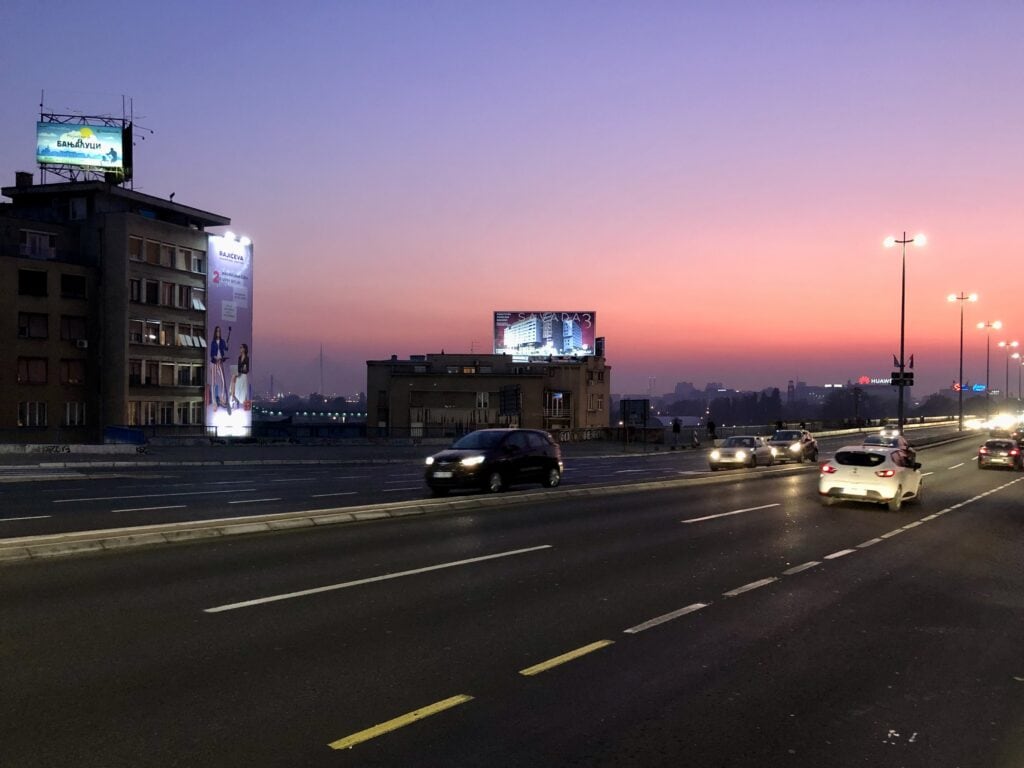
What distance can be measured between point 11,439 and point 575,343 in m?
64.7

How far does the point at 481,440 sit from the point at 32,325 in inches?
1861

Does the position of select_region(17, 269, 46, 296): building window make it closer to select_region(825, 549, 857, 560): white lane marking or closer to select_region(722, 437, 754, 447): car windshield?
select_region(722, 437, 754, 447): car windshield

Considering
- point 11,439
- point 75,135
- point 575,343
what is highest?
point 75,135

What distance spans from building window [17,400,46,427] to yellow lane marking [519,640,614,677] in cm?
5777

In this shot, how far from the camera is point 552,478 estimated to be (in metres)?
23.9

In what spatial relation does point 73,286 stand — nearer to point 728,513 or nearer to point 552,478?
point 552,478

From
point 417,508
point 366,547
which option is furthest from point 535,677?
point 417,508

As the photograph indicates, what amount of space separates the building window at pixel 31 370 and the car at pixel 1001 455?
55.9m

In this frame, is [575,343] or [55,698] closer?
[55,698]

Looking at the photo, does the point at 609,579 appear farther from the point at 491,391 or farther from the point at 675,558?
the point at 491,391

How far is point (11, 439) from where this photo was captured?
49656 mm

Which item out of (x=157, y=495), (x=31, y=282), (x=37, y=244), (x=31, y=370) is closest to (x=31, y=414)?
(x=31, y=370)

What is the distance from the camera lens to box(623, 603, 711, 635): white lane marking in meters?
8.26

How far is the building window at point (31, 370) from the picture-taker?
56125 millimetres
